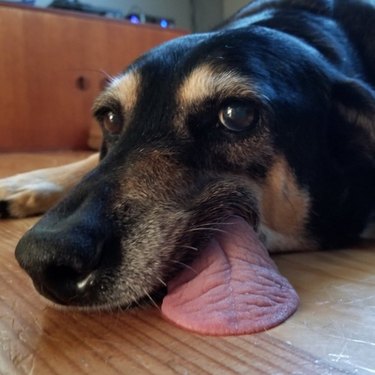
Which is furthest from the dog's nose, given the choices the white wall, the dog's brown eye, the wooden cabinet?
the white wall

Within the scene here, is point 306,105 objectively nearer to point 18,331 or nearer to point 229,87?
point 229,87

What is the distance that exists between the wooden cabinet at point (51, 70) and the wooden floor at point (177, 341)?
332cm

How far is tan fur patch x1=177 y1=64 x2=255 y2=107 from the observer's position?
1.32m

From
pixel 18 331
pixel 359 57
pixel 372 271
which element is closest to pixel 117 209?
pixel 18 331

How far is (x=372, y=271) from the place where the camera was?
1.42 meters

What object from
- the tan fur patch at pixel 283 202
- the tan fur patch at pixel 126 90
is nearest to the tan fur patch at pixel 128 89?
the tan fur patch at pixel 126 90

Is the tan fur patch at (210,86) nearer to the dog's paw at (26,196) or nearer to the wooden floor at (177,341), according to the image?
the wooden floor at (177,341)

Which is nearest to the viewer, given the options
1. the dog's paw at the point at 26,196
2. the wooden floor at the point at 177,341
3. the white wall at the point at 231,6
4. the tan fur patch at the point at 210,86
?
the wooden floor at the point at 177,341

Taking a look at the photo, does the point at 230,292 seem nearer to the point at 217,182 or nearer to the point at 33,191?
the point at 217,182

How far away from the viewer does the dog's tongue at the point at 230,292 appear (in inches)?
41.4

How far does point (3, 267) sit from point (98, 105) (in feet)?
1.68

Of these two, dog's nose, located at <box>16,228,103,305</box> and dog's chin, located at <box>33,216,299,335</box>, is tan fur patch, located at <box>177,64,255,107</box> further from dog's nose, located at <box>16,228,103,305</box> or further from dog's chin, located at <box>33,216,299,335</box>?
dog's nose, located at <box>16,228,103,305</box>

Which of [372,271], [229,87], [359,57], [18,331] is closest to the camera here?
[18,331]

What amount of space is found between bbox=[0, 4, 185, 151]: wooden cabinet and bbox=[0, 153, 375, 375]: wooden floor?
3.32 meters
